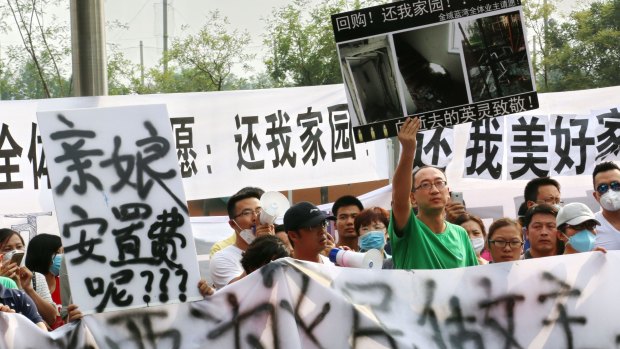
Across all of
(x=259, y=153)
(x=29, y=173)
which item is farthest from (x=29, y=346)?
(x=259, y=153)

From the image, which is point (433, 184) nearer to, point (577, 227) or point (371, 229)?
point (577, 227)

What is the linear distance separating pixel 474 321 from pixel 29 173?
450 cm

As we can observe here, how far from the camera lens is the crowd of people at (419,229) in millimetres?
4500

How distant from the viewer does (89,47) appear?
835 centimetres

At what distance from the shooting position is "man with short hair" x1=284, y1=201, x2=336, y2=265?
487 centimetres

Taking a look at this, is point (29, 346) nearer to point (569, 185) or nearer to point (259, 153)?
point (259, 153)

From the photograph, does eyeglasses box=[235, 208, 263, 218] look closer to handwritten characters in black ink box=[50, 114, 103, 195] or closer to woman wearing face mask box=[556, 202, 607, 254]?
woman wearing face mask box=[556, 202, 607, 254]

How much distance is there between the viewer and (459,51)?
187 inches

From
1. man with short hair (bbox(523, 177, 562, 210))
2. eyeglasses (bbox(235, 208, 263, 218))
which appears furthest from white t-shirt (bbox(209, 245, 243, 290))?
man with short hair (bbox(523, 177, 562, 210))

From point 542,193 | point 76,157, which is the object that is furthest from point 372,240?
point 76,157

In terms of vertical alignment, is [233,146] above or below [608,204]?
above

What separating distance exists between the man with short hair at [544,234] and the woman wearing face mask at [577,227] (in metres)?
0.24

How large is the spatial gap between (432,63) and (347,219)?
6.68 feet

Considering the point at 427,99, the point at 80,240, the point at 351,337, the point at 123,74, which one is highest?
the point at 123,74
